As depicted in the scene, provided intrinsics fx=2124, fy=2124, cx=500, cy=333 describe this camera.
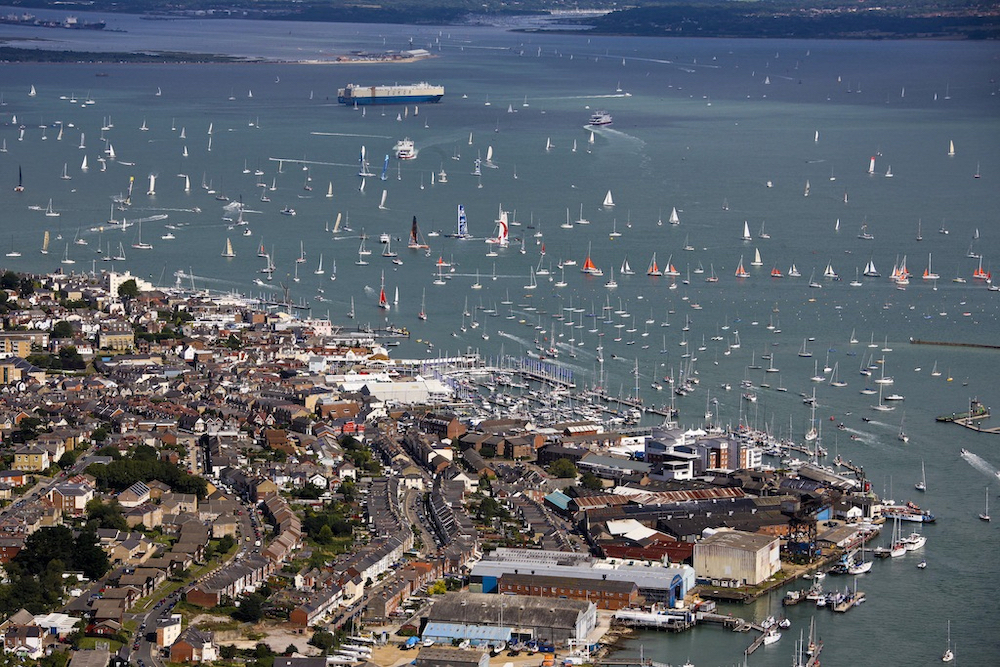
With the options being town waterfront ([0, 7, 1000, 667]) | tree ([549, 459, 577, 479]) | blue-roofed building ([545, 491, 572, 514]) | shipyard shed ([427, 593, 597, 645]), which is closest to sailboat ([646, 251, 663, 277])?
town waterfront ([0, 7, 1000, 667])

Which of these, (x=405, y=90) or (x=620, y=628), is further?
(x=405, y=90)

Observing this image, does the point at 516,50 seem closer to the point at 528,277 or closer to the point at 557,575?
the point at 528,277

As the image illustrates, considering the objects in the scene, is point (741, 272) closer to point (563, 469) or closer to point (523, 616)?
point (563, 469)

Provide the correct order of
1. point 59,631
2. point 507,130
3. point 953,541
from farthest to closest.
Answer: point 507,130, point 953,541, point 59,631

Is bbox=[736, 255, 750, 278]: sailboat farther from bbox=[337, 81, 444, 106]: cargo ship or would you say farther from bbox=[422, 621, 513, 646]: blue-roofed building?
bbox=[337, 81, 444, 106]: cargo ship

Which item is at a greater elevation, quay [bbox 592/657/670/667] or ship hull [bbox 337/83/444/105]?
quay [bbox 592/657/670/667]

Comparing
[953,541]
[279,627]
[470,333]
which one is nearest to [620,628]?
[279,627]

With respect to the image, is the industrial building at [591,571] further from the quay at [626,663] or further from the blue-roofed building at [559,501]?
the blue-roofed building at [559,501]
